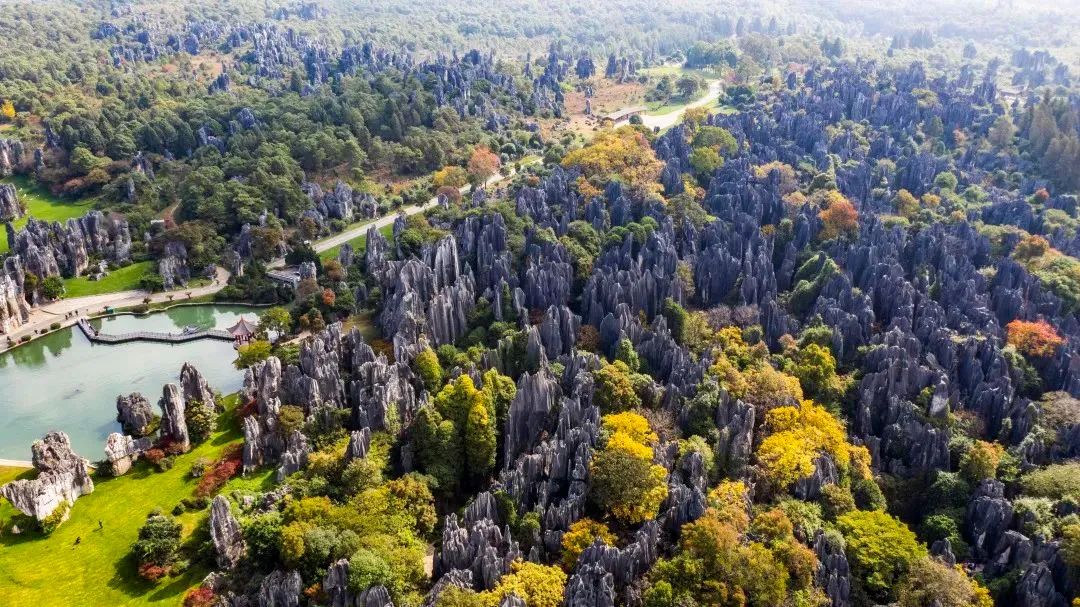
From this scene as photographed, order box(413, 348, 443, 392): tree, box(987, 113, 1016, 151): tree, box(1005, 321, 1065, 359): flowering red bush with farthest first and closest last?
box(987, 113, 1016, 151): tree → box(1005, 321, 1065, 359): flowering red bush → box(413, 348, 443, 392): tree

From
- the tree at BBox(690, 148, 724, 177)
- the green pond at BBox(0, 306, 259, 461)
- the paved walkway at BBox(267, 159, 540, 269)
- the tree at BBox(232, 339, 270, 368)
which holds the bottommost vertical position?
the green pond at BBox(0, 306, 259, 461)

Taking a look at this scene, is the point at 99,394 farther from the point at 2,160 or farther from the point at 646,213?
the point at 2,160

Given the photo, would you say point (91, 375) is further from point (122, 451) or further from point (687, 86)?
point (687, 86)

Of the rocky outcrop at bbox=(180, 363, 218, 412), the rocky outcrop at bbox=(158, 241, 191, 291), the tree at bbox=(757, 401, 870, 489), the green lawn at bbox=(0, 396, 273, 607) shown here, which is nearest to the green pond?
the rocky outcrop at bbox=(158, 241, 191, 291)

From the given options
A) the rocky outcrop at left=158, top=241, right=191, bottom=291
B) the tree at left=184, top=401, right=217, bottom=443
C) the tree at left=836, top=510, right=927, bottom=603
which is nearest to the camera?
the tree at left=836, top=510, right=927, bottom=603

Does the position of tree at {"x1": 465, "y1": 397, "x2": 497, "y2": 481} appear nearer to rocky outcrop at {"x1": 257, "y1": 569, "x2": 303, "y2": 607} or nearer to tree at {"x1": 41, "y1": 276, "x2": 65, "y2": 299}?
rocky outcrop at {"x1": 257, "y1": 569, "x2": 303, "y2": 607}

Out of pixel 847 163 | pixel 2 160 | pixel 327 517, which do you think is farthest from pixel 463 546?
pixel 2 160

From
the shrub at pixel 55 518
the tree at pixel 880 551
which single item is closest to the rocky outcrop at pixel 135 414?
the shrub at pixel 55 518

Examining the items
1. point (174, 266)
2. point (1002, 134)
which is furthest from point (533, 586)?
point (1002, 134)
